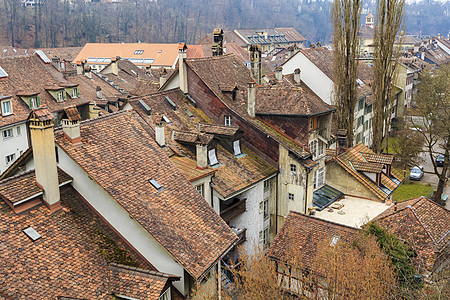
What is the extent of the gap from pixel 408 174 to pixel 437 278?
3666 cm

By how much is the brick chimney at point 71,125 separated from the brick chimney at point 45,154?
4.17 ft

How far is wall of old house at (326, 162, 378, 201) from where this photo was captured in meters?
33.4

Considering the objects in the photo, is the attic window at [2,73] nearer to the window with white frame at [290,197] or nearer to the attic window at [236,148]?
the attic window at [236,148]

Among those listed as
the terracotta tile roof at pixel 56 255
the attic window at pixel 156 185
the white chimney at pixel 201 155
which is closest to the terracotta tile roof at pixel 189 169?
the white chimney at pixel 201 155

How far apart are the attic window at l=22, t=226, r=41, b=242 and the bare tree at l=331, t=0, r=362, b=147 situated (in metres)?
33.9

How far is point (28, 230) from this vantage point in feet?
54.4

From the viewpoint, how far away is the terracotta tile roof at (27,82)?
42.6 m

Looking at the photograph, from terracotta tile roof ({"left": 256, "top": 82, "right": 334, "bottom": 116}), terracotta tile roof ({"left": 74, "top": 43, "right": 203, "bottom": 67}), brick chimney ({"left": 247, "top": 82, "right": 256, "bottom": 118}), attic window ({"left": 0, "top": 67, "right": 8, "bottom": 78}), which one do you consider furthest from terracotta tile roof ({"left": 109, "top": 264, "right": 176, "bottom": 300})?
terracotta tile roof ({"left": 74, "top": 43, "right": 203, "bottom": 67})

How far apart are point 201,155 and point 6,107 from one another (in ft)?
75.3

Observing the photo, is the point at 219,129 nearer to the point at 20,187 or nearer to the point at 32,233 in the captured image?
the point at 20,187

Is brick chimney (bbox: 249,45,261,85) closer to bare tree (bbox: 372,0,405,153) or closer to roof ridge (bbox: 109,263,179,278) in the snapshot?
bare tree (bbox: 372,0,405,153)

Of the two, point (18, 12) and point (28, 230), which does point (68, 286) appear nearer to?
point (28, 230)

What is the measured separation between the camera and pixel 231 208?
28375mm

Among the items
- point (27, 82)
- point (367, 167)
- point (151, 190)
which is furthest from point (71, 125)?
point (27, 82)
